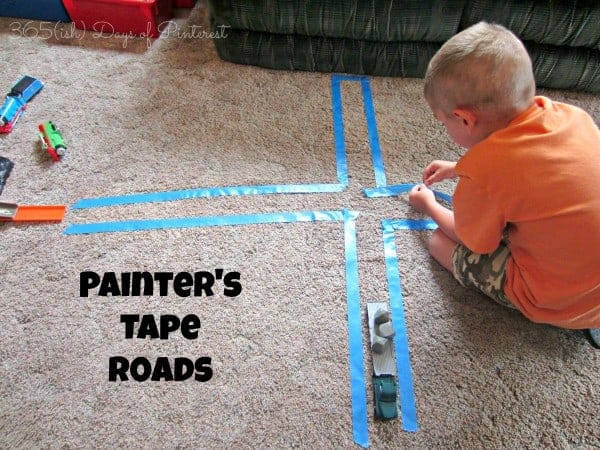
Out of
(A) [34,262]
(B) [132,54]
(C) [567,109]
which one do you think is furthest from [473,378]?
(B) [132,54]

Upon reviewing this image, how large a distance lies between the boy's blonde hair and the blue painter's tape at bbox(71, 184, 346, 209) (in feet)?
1.86

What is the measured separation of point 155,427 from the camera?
0.98 meters

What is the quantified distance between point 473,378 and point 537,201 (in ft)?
1.50

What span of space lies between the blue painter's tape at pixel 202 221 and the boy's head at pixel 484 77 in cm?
53

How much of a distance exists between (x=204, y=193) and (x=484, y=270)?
2.58 ft

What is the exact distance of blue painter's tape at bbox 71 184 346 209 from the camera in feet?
4.28

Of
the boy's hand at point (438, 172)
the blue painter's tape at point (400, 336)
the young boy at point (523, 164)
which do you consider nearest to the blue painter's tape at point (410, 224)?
the blue painter's tape at point (400, 336)

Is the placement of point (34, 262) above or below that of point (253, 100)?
below

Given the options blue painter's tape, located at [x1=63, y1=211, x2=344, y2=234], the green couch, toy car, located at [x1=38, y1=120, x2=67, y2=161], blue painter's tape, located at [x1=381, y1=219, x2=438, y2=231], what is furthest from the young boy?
toy car, located at [x1=38, y1=120, x2=67, y2=161]

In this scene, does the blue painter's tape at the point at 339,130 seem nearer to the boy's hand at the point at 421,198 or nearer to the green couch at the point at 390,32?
the green couch at the point at 390,32

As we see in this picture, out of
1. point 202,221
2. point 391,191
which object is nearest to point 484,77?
point 391,191

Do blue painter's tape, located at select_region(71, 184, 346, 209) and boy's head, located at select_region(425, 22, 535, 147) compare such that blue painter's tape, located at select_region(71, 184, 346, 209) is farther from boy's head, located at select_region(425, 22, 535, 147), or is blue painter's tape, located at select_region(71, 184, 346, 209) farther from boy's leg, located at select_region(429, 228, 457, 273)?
boy's head, located at select_region(425, 22, 535, 147)

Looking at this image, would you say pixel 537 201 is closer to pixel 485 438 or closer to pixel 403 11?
pixel 485 438

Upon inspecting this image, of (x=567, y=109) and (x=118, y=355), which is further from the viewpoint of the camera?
(x=118, y=355)
